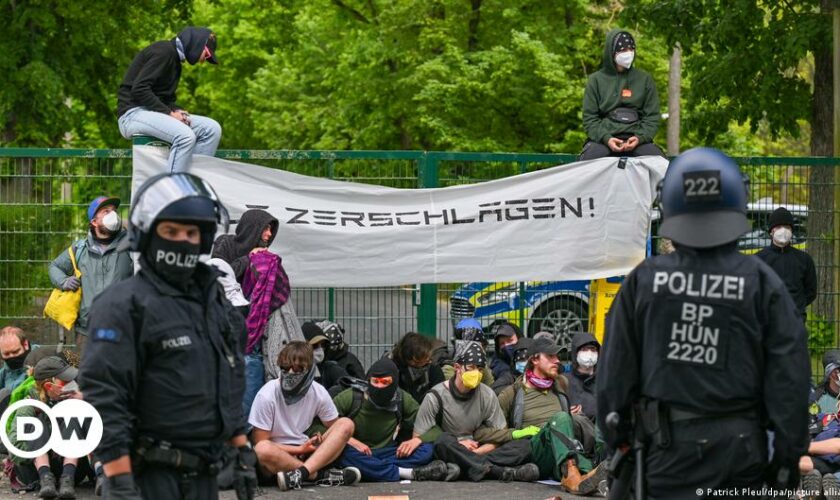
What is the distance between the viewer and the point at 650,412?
Result: 595 centimetres

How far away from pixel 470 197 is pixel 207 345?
6354 mm

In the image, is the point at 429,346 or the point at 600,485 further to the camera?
the point at 429,346

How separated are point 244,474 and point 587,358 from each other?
19.5 feet

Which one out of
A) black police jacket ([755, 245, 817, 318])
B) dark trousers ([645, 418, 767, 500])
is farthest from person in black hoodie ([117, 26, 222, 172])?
dark trousers ([645, 418, 767, 500])

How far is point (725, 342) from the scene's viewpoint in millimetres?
5844

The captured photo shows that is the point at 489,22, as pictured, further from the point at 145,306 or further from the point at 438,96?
the point at 145,306

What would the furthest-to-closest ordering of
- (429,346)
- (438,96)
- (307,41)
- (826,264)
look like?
(307,41)
(438,96)
(826,264)
(429,346)

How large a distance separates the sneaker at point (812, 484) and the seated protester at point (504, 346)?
305 cm

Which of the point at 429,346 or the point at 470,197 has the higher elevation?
the point at 470,197

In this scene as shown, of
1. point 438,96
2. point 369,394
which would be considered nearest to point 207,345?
point 369,394

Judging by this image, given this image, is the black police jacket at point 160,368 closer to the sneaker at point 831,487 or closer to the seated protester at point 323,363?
the seated protester at point 323,363

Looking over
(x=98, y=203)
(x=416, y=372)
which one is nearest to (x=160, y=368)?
(x=98, y=203)

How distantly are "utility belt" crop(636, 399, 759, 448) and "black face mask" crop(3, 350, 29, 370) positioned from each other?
6.83 meters

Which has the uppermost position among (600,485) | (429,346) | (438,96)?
(438,96)
